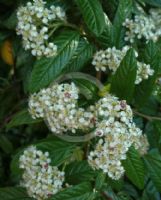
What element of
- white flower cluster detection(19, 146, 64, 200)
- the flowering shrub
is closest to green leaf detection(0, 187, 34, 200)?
the flowering shrub

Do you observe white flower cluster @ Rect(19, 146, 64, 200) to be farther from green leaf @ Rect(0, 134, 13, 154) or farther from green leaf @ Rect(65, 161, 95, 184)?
green leaf @ Rect(0, 134, 13, 154)

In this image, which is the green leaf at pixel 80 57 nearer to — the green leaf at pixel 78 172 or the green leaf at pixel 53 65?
the green leaf at pixel 53 65

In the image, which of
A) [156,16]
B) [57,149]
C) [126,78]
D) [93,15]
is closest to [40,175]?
[57,149]

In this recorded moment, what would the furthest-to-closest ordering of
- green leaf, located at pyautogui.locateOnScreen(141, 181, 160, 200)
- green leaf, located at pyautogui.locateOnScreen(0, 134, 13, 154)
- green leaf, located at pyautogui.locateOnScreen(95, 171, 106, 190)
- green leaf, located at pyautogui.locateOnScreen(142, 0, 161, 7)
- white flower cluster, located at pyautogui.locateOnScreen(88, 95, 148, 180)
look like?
green leaf, located at pyautogui.locateOnScreen(0, 134, 13, 154) < green leaf, located at pyautogui.locateOnScreen(141, 181, 160, 200) < green leaf, located at pyautogui.locateOnScreen(142, 0, 161, 7) < green leaf, located at pyautogui.locateOnScreen(95, 171, 106, 190) < white flower cluster, located at pyautogui.locateOnScreen(88, 95, 148, 180)

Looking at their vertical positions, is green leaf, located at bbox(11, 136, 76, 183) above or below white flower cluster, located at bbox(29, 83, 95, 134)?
below

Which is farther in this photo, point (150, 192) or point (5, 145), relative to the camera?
point (5, 145)

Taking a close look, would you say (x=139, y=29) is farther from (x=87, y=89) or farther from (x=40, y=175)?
(x=40, y=175)

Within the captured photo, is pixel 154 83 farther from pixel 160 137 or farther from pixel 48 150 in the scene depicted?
pixel 48 150
